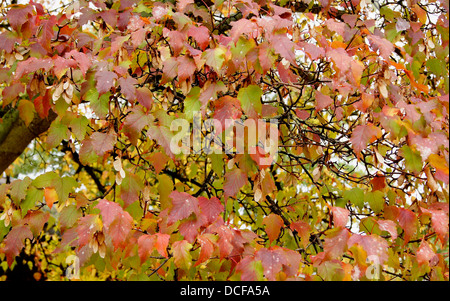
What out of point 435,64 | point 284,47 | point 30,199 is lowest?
point 30,199

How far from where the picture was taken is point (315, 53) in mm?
1811

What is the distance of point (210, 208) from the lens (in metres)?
1.84

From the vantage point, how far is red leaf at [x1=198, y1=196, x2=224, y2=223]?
5.96ft

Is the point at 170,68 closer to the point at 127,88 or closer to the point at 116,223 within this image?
the point at 127,88

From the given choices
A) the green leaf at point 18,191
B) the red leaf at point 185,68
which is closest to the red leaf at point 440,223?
the red leaf at point 185,68

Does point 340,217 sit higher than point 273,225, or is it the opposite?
point 340,217

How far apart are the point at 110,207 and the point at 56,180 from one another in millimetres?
514

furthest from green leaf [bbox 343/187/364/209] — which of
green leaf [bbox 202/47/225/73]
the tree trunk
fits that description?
the tree trunk

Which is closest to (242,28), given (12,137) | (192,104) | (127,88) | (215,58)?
(215,58)

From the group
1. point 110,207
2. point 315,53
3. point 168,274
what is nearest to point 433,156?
point 315,53

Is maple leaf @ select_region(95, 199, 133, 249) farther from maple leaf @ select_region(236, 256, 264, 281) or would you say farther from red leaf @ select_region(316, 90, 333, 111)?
red leaf @ select_region(316, 90, 333, 111)

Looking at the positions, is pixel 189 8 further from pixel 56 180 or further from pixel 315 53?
pixel 56 180

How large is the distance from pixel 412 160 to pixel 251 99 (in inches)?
→ 29.7

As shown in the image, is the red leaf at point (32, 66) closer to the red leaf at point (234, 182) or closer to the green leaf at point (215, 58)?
the green leaf at point (215, 58)
